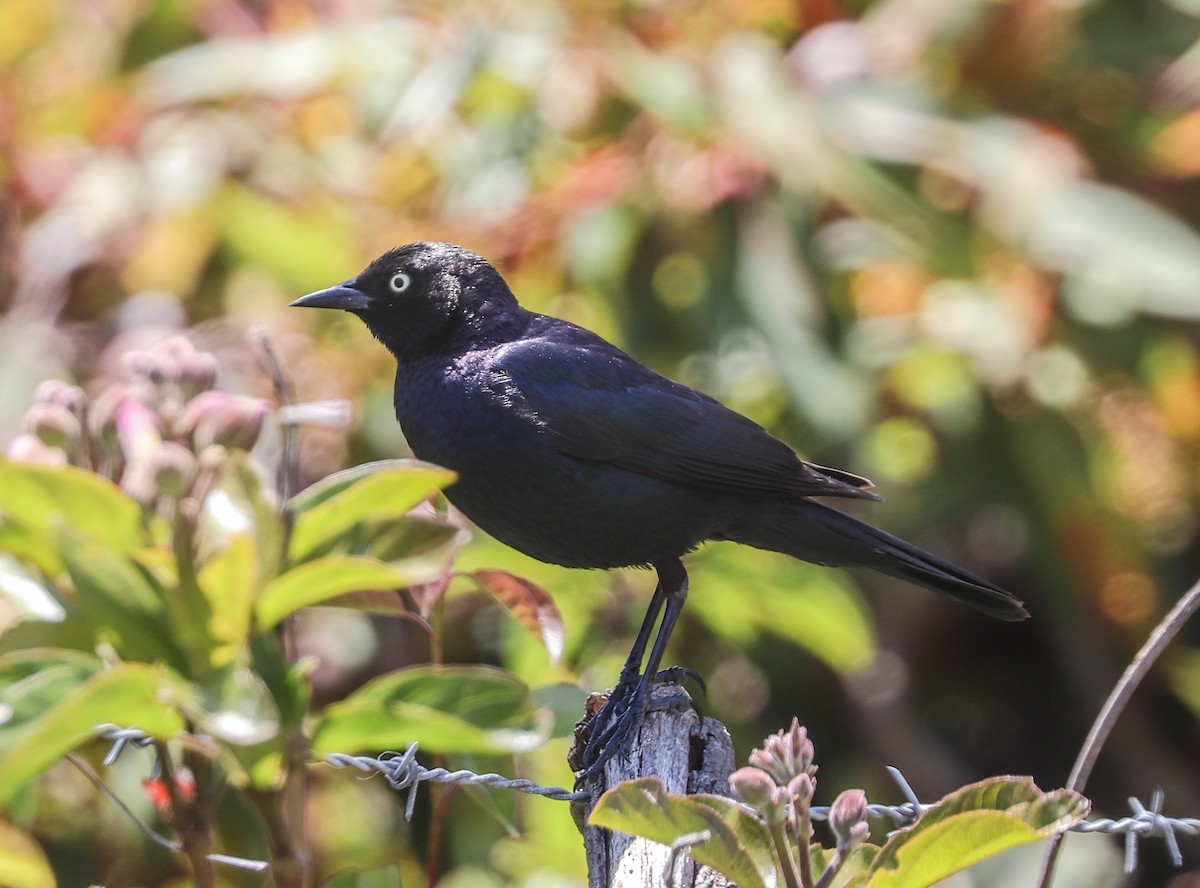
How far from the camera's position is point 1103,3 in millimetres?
4359

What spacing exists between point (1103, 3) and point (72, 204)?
11.4 ft

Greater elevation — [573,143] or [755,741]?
[573,143]

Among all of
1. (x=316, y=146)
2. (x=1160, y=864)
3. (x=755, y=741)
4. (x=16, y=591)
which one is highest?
(x=316, y=146)

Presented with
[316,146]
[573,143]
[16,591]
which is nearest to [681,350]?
[573,143]

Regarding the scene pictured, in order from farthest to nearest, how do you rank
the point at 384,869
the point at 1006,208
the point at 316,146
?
the point at 316,146, the point at 1006,208, the point at 384,869

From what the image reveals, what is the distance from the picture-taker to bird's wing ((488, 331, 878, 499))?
2684 millimetres

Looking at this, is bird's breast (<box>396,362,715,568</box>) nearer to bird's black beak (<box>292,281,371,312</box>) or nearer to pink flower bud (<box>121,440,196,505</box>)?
bird's black beak (<box>292,281,371,312</box>)

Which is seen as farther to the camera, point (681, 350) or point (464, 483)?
point (681, 350)

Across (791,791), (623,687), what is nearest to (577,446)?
(623,687)

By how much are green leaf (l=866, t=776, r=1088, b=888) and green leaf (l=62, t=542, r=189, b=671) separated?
0.98m

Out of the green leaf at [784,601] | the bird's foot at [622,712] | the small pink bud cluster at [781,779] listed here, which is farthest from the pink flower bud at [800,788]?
the green leaf at [784,601]

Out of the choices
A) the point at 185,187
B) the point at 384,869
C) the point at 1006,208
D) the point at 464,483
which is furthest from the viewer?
the point at 185,187

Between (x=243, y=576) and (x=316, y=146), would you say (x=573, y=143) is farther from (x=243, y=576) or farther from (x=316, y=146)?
(x=243, y=576)

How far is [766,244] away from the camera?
4160 mm
